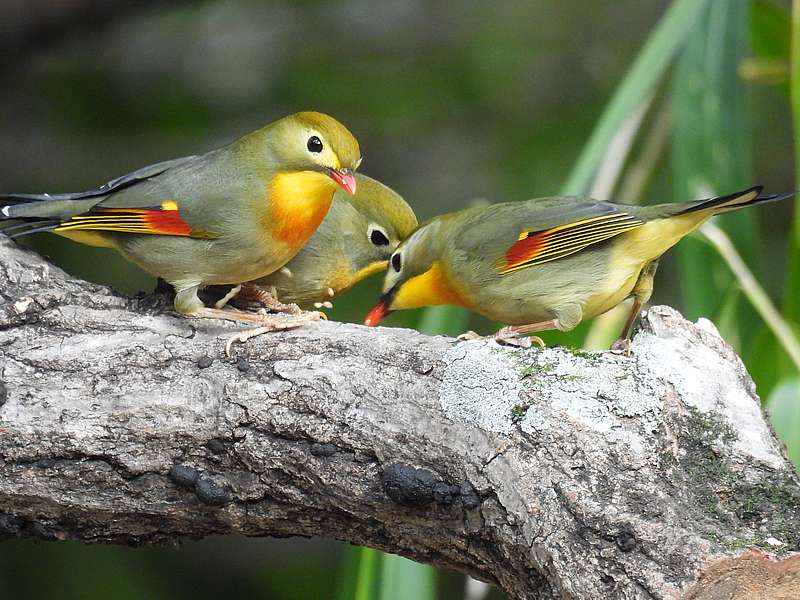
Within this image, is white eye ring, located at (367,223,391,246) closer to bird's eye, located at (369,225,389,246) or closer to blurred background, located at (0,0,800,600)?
bird's eye, located at (369,225,389,246)

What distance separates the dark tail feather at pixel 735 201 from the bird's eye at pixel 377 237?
1.12 metres

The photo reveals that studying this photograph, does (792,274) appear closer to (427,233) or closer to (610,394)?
(427,233)

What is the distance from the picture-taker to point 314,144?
310 cm

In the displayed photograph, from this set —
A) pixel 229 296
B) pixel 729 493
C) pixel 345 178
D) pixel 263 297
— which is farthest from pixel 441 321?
pixel 729 493

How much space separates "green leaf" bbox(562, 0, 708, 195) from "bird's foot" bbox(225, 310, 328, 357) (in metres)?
1.34

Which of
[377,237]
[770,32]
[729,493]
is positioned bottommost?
[729,493]

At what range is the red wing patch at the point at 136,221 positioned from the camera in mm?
3080

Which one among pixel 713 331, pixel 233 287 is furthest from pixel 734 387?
pixel 233 287

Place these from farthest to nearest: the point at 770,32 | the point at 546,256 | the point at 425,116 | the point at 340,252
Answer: the point at 425,116 < the point at 770,32 < the point at 340,252 < the point at 546,256

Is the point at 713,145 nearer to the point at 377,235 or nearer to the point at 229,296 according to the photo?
the point at 377,235

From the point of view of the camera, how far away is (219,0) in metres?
6.39

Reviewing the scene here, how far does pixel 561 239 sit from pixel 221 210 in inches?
44.5

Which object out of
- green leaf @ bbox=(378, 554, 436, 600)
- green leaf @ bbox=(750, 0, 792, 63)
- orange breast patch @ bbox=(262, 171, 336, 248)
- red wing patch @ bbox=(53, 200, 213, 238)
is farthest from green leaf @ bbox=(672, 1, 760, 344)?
red wing patch @ bbox=(53, 200, 213, 238)

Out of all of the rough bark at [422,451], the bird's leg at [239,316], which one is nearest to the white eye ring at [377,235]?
the bird's leg at [239,316]
